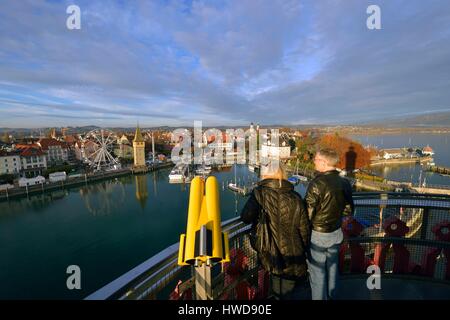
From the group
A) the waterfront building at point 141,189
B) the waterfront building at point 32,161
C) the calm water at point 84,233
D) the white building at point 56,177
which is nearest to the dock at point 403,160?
the calm water at point 84,233

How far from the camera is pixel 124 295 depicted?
106 cm

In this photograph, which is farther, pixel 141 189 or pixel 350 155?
pixel 350 155

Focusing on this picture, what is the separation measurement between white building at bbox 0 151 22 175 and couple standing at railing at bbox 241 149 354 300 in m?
32.6

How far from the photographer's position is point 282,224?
1.36m

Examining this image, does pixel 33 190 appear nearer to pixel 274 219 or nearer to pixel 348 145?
pixel 274 219

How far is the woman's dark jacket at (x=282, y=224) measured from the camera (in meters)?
1.34

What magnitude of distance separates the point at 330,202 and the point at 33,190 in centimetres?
2735

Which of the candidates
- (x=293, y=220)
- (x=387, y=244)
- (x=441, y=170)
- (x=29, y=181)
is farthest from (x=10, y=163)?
(x=441, y=170)

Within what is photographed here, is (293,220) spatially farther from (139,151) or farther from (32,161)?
(32,161)

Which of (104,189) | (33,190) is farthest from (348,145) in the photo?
(33,190)

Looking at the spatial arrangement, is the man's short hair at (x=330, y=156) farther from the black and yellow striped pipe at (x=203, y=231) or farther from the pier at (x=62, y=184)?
the pier at (x=62, y=184)

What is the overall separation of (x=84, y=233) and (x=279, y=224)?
14562 millimetres

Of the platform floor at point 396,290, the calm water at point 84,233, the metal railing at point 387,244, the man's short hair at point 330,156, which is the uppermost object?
the man's short hair at point 330,156

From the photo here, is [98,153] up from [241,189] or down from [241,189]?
up
